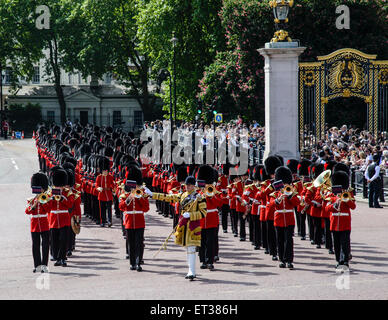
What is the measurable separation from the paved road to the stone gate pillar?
483 centimetres

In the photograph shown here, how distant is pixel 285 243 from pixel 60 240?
3.62 metres

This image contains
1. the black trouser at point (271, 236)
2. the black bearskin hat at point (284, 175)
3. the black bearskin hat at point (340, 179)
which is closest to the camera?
the black bearskin hat at point (340, 179)

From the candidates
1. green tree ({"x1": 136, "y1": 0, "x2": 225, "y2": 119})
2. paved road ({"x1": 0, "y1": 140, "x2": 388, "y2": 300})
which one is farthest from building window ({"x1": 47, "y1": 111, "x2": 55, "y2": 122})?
paved road ({"x1": 0, "y1": 140, "x2": 388, "y2": 300})

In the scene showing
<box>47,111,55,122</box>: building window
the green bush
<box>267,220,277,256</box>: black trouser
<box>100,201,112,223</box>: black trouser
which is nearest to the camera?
<box>267,220,277,256</box>: black trouser

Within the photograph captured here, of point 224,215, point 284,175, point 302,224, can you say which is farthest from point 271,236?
point 224,215

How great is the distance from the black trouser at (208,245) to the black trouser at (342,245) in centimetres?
190

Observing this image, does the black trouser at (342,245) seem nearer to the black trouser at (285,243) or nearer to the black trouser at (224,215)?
→ the black trouser at (285,243)

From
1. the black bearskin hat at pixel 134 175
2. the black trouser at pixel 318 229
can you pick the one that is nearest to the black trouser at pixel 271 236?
the black trouser at pixel 318 229

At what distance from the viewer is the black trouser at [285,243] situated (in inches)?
428

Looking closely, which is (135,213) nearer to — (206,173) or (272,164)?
(206,173)

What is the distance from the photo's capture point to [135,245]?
11000 mm

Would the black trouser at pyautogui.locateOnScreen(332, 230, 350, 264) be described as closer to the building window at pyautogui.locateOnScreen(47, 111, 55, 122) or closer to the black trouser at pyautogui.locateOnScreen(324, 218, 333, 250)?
the black trouser at pyautogui.locateOnScreen(324, 218, 333, 250)

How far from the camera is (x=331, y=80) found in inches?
853

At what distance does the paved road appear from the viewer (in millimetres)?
9266
